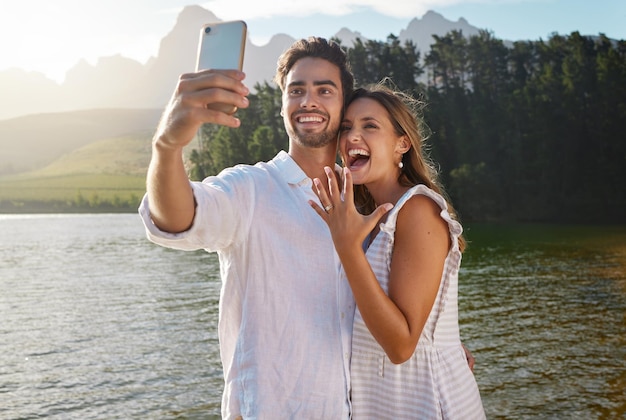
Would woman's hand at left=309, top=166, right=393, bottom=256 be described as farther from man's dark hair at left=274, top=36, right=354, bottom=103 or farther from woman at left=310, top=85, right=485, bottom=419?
man's dark hair at left=274, top=36, right=354, bottom=103

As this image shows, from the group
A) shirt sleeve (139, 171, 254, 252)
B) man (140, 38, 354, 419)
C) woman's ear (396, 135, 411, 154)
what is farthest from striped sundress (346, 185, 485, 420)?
Result: shirt sleeve (139, 171, 254, 252)

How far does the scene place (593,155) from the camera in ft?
212

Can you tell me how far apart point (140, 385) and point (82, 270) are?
2132 centimetres

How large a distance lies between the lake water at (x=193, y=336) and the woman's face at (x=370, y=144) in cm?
916

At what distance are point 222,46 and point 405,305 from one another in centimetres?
159

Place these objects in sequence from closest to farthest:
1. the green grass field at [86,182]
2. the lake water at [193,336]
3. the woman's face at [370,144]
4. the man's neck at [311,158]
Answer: the woman's face at [370,144], the man's neck at [311,158], the lake water at [193,336], the green grass field at [86,182]

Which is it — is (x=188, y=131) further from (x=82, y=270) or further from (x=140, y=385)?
(x=82, y=270)

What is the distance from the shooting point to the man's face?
4238 mm

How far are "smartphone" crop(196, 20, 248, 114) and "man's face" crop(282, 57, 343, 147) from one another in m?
1.49

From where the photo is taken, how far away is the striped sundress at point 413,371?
355cm

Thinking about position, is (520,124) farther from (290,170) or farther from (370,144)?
(290,170)

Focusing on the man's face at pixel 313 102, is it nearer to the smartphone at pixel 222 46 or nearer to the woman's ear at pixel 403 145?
the woman's ear at pixel 403 145

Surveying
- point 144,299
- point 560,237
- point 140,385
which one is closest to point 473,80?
point 560,237

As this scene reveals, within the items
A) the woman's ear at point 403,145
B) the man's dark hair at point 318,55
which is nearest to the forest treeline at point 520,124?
the man's dark hair at point 318,55
